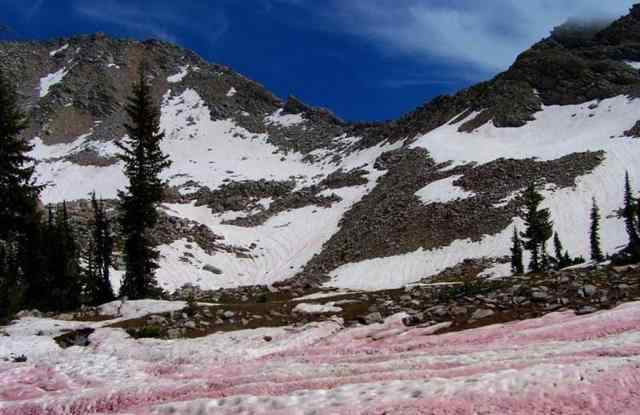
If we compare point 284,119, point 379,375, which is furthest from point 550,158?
point 284,119

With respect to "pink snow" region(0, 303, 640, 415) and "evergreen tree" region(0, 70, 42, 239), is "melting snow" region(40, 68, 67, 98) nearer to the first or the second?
"evergreen tree" region(0, 70, 42, 239)

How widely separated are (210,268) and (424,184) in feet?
128

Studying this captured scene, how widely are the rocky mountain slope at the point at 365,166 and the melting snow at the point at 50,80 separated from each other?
44.5 inches

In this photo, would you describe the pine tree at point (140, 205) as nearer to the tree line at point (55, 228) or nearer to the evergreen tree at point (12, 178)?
the tree line at point (55, 228)

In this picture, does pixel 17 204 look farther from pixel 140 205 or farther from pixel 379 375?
pixel 379 375

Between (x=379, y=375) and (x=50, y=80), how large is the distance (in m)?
206

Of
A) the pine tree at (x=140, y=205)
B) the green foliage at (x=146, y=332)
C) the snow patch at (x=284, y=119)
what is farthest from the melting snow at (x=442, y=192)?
the snow patch at (x=284, y=119)

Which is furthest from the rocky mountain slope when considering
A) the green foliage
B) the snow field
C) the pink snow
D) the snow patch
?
the pink snow

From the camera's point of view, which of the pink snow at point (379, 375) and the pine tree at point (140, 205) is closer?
the pink snow at point (379, 375)

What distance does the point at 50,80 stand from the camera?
185375mm

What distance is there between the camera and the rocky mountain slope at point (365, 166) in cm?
6412

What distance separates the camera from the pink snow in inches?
352

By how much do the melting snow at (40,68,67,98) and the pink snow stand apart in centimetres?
18397

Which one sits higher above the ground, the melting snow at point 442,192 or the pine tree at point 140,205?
the melting snow at point 442,192
